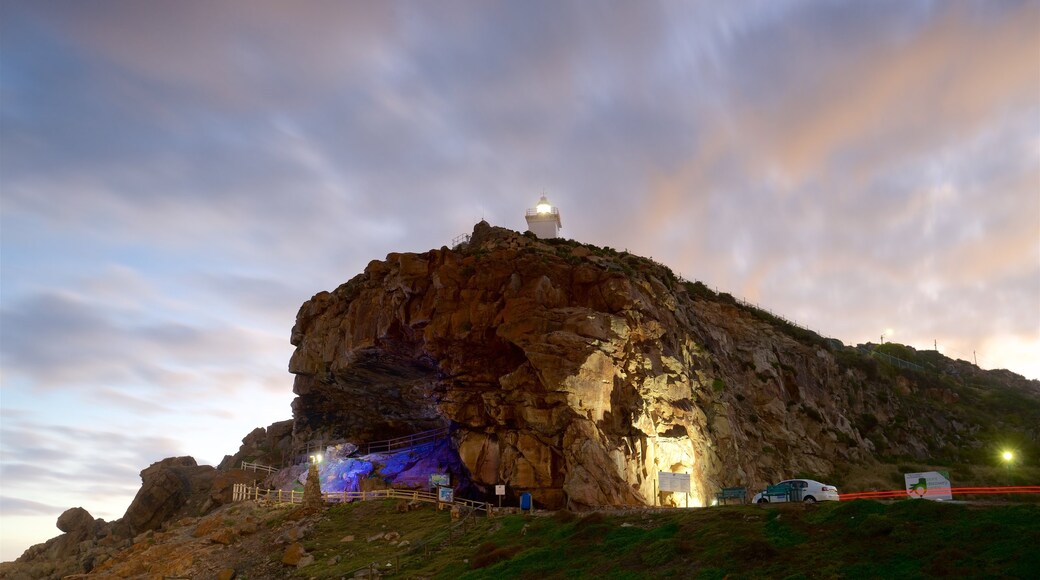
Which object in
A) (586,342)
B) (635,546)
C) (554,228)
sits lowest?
(635,546)

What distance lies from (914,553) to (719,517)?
9.17m

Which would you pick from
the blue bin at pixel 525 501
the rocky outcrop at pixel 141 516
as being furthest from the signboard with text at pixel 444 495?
the rocky outcrop at pixel 141 516

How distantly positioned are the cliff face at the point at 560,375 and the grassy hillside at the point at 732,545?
30.2 feet

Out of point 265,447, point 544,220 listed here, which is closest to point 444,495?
point 544,220

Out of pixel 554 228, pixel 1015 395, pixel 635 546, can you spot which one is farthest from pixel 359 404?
pixel 1015 395

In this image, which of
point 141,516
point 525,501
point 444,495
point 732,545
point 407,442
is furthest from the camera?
point 141,516

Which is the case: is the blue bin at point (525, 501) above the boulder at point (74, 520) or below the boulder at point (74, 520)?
above

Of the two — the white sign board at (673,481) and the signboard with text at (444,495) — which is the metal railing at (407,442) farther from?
the white sign board at (673,481)

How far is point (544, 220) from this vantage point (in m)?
80.0

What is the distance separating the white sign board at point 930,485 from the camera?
27172 mm

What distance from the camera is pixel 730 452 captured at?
54375 millimetres

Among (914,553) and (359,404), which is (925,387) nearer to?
(359,404)

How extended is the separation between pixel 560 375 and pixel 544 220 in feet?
120

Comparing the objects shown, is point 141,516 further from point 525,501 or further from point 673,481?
point 673,481
